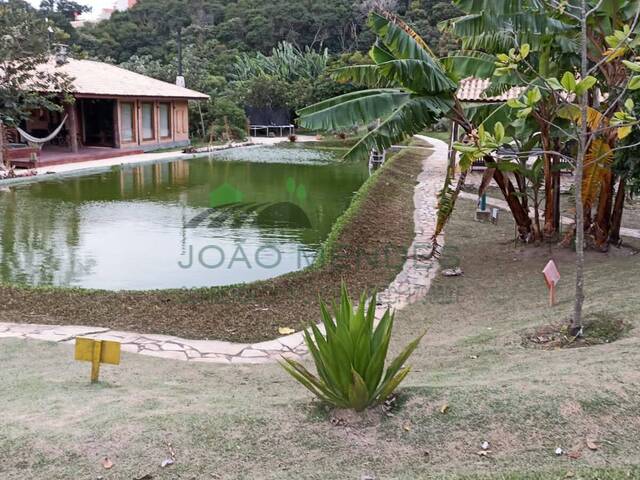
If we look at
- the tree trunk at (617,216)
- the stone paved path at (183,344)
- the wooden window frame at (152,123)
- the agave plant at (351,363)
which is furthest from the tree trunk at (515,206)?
the wooden window frame at (152,123)

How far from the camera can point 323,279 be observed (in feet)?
26.5

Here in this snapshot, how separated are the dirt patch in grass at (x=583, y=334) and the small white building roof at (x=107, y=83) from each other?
1909 cm

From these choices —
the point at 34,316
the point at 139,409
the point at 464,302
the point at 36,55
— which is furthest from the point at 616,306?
the point at 36,55

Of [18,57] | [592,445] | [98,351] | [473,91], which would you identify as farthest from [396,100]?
[18,57]

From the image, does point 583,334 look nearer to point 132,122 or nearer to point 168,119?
point 132,122

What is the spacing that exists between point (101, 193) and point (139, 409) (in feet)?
41.6

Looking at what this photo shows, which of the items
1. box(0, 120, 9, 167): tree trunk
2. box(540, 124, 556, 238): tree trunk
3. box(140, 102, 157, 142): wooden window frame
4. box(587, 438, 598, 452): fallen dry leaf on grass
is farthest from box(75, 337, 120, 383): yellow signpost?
box(140, 102, 157, 142): wooden window frame

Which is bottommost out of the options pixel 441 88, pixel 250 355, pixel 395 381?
pixel 250 355

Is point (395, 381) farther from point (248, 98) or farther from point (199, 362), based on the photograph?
point (248, 98)

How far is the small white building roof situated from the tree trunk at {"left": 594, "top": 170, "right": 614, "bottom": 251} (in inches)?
694

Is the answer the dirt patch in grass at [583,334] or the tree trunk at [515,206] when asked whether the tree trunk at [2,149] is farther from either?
the dirt patch in grass at [583,334]

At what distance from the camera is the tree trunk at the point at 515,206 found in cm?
900

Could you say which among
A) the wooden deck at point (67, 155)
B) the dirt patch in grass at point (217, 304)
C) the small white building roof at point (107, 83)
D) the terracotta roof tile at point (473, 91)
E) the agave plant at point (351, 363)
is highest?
the small white building roof at point (107, 83)

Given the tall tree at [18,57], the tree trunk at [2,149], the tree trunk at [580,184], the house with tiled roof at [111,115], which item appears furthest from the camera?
the house with tiled roof at [111,115]
